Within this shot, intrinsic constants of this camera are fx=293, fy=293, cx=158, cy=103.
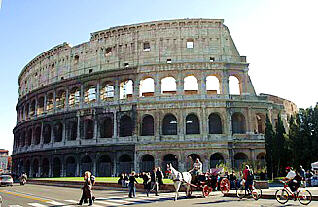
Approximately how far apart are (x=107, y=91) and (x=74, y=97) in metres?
5.51

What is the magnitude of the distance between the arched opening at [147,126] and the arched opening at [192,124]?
13.2 ft

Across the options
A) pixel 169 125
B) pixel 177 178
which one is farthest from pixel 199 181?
pixel 169 125

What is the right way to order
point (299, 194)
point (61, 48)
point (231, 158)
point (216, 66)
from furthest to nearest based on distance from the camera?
point (61, 48), point (216, 66), point (231, 158), point (299, 194)

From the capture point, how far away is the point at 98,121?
33.6m

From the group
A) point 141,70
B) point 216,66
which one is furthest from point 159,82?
point 216,66

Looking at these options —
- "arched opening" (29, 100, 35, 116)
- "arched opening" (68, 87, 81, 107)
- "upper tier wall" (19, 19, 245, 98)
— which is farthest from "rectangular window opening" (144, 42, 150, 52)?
"arched opening" (29, 100, 35, 116)

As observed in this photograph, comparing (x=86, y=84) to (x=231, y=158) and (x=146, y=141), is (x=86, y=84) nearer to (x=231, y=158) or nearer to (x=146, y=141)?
(x=146, y=141)

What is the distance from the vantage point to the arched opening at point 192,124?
31891mm

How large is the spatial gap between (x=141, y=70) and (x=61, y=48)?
44.8 feet

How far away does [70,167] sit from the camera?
35312 millimetres

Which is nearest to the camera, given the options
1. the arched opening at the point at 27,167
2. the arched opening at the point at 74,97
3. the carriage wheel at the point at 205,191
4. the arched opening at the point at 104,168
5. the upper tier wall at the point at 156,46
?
the carriage wheel at the point at 205,191

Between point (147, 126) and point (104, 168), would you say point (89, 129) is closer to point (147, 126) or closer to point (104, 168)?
point (104, 168)

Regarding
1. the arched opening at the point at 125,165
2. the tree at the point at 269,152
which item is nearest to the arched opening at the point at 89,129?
the arched opening at the point at 125,165

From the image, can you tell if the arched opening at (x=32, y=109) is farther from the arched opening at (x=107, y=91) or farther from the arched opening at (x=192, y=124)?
the arched opening at (x=192, y=124)
